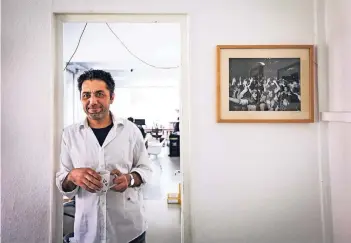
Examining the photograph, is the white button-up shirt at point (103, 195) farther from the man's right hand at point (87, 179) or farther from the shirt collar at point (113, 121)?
the man's right hand at point (87, 179)

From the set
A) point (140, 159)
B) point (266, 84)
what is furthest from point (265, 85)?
point (140, 159)

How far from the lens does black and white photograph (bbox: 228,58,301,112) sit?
1.51m

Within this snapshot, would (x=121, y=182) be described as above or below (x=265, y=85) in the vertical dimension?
below

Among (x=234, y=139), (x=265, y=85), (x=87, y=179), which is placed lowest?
(x=87, y=179)

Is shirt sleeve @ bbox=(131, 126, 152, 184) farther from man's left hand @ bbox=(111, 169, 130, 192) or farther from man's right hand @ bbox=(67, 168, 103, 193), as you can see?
man's right hand @ bbox=(67, 168, 103, 193)

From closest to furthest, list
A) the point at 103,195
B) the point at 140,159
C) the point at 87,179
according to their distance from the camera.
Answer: the point at 87,179 → the point at 103,195 → the point at 140,159

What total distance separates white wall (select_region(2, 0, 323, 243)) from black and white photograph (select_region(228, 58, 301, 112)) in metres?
0.10

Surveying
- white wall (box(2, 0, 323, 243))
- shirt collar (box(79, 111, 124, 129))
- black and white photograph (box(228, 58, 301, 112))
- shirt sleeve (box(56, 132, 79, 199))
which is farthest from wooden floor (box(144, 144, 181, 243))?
black and white photograph (box(228, 58, 301, 112))

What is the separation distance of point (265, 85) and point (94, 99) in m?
0.89

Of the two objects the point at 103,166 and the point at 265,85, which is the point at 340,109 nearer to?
the point at 265,85

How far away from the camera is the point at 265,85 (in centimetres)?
152

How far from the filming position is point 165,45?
4035mm

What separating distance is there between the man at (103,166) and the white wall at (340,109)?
0.94 metres

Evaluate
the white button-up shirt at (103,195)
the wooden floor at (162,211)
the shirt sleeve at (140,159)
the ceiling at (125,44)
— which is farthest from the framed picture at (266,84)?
the wooden floor at (162,211)
